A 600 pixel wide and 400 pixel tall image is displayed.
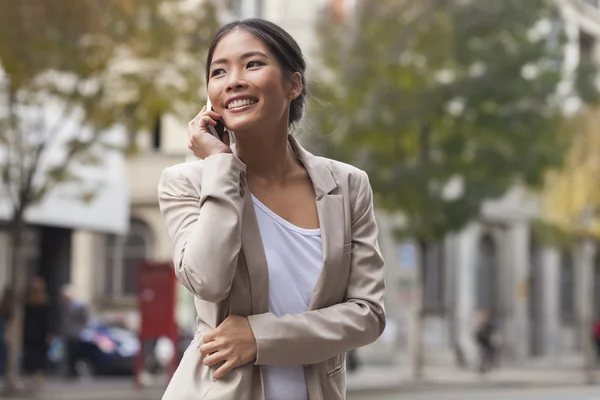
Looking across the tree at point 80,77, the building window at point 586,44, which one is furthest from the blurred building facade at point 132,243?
the building window at point 586,44

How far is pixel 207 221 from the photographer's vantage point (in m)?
2.70

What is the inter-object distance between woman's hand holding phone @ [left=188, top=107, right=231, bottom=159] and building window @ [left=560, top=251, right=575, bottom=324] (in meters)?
49.0

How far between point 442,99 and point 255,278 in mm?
23156

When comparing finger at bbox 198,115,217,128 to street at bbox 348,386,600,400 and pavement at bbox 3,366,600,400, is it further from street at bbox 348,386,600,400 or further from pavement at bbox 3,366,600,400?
street at bbox 348,386,600,400

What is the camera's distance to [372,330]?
288 cm

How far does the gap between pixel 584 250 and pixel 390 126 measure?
968 centimetres

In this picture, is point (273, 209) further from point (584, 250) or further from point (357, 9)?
point (584, 250)

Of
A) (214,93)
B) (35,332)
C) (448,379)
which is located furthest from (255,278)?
(448,379)

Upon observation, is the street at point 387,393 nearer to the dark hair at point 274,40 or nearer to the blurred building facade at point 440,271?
the blurred building facade at point 440,271

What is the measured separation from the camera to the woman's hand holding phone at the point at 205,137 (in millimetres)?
2875

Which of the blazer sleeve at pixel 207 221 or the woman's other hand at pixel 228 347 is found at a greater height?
the blazer sleeve at pixel 207 221

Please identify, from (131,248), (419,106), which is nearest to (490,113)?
(419,106)

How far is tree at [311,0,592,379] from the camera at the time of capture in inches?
987

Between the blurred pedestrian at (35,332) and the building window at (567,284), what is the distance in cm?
3410
